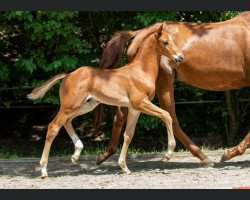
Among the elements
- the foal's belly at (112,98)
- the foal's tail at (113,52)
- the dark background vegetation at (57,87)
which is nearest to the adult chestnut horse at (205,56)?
the foal's tail at (113,52)

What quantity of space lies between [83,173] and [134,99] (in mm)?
1320

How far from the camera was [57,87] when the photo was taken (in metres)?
9.88

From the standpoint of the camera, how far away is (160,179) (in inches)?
302

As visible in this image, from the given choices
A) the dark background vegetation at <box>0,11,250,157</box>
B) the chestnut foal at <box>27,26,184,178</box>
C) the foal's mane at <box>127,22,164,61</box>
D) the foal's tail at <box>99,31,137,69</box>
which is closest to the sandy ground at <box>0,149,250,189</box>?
the chestnut foal at <box>27,26,184,178</box>

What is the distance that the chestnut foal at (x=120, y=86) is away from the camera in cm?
775

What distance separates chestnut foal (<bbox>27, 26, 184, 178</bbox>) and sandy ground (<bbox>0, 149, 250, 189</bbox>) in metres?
0.34

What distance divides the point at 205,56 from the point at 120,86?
135cm

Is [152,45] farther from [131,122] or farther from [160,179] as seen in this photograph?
[160,179]

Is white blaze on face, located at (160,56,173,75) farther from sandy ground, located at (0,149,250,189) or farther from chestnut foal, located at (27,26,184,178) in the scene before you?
sandy ground, located at (0,149,250,189)

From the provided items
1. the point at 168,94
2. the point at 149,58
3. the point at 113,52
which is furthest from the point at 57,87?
the point at 149,58

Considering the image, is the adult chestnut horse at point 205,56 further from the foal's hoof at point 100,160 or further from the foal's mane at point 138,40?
the foal's hoof at point 100,160

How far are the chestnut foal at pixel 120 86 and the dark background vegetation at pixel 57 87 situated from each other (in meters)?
1.53

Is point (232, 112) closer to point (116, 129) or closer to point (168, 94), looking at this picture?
point (168, 94)

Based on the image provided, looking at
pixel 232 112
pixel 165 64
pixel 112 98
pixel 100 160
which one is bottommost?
pixel 100 160
